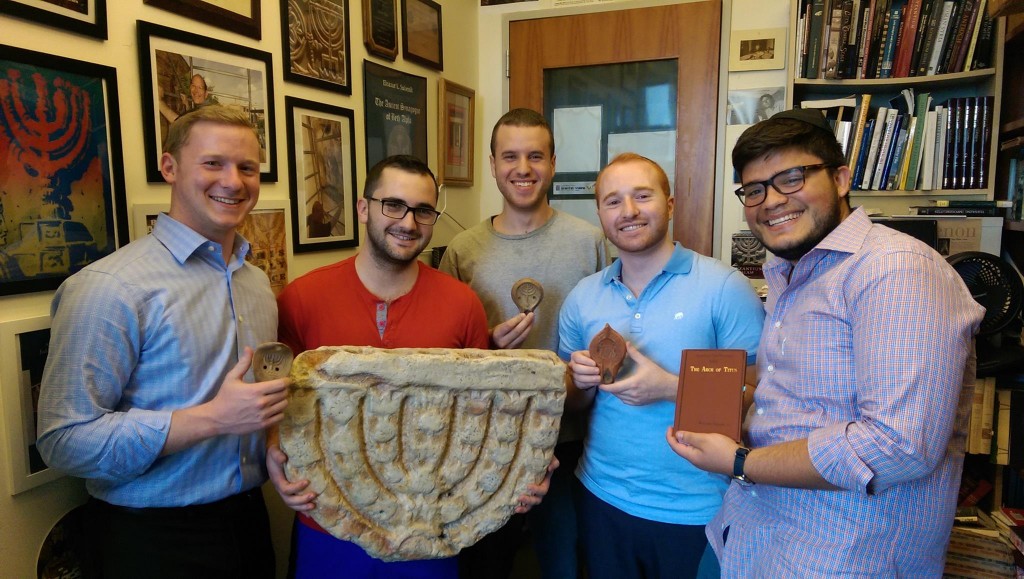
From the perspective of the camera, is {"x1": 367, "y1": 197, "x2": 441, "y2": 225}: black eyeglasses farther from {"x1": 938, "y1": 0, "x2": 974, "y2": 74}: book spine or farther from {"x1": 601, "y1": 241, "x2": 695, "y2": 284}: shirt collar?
{"x1": 938, "y1": 0, "x2": 974, "y2": 74}: book spine

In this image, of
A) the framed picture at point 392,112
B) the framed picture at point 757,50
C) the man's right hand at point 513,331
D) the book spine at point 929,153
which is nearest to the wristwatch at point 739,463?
the man's right hand at point 513,331

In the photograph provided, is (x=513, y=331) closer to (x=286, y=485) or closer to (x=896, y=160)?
(x=286, y=485)

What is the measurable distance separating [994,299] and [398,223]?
6.75 feet

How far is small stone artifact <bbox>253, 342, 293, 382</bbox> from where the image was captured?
119 centimetres

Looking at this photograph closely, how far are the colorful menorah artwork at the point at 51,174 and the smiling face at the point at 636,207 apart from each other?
124 cm

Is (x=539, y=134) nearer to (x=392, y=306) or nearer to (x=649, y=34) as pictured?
(x=392, y=306)

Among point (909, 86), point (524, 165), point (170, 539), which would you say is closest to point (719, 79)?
point (909, 86)

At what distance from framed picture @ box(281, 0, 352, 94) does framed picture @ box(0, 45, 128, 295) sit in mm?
701

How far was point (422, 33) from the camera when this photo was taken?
289 cm

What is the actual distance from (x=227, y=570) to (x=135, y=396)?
1.58 ft

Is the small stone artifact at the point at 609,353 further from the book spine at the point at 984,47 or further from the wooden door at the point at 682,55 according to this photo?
the book spine at the point at 984,47

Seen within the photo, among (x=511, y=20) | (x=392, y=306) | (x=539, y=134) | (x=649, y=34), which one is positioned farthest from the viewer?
(x=511, y=20)

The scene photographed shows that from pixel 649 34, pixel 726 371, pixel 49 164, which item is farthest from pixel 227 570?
pixel 649 34

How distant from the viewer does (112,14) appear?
1.48 m
